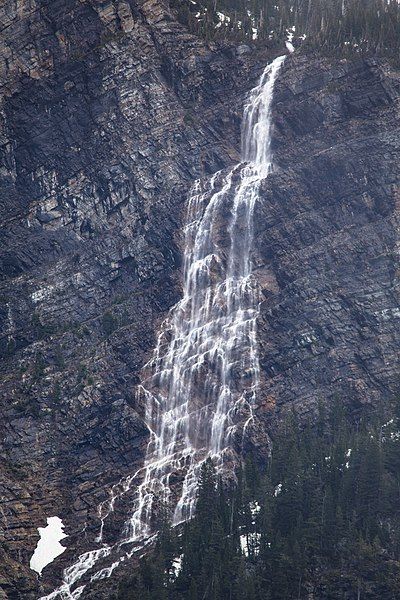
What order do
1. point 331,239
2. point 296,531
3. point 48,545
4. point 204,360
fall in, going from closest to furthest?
point 296,531 < point 48,545 < point 204,360 < point 331,239

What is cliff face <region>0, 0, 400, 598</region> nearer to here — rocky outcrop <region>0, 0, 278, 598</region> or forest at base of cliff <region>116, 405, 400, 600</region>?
rocky outcrop <region>0, 0, 278, 598</region>

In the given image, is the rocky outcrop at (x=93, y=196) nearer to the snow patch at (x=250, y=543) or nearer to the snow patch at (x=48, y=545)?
the snow patch at (x=48, y=545)

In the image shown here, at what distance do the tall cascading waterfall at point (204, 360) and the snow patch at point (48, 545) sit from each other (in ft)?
9.08

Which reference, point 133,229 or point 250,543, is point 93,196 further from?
point 250,543

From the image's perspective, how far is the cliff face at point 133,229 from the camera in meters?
149

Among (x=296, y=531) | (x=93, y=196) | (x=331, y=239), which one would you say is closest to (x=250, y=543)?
(x=296, y=531)

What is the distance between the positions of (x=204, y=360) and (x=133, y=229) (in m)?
23.3

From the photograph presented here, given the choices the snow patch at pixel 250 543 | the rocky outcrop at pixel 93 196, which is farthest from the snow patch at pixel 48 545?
the snow patch at pixel 250 543

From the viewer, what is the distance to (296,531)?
127562mm

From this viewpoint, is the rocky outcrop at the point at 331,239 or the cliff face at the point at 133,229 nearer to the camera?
the rocky outcrop at the point at 331,239

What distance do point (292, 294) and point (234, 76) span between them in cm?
3648

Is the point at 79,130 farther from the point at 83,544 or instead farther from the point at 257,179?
the point at 83,544

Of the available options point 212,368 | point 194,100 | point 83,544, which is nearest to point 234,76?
point 194,100

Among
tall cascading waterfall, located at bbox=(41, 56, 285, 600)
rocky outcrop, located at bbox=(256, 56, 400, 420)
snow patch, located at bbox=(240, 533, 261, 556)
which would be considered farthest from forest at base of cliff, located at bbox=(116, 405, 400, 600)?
rocky outcrop, located at bbox=(256, 56, 400, 420)
